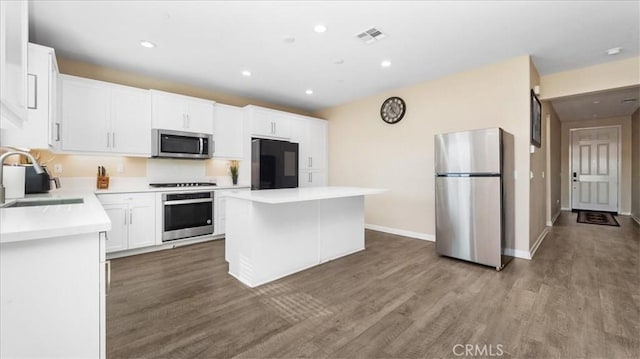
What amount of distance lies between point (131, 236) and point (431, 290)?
3568mm

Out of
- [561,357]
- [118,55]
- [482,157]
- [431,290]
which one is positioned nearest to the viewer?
[561,357]

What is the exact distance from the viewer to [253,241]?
8.55ft

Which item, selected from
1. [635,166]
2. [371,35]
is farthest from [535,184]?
[635,166]

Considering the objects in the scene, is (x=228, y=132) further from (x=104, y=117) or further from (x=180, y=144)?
(x=104, y=117)

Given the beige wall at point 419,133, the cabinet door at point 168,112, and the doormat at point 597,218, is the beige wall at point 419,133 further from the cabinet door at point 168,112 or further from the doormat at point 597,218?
the doormat at point 597,218

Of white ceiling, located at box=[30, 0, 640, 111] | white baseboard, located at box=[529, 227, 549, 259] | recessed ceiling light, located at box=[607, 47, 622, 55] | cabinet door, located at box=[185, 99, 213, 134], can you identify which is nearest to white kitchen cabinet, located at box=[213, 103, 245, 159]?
cabinet door, located at box=[185, 99, 213, 134]

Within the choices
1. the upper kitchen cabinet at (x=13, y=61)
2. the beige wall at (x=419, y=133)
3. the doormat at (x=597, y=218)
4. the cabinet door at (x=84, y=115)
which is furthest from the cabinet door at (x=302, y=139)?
the doormat at (x=597, y=218)

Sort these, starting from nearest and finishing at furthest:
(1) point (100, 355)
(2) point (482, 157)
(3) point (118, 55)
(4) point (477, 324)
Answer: (1) point (100, 355)
(4) point (477, 324)
(2) point (482, 157)
(3) point (118, 55)

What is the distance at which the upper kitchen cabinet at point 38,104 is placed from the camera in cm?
243

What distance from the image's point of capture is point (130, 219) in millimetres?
3461

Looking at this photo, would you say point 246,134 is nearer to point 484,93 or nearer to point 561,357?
point 484,93

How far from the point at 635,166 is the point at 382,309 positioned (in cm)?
745

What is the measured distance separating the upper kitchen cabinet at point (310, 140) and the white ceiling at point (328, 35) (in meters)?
1.53

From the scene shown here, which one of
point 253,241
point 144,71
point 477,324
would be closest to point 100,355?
point 253,241
